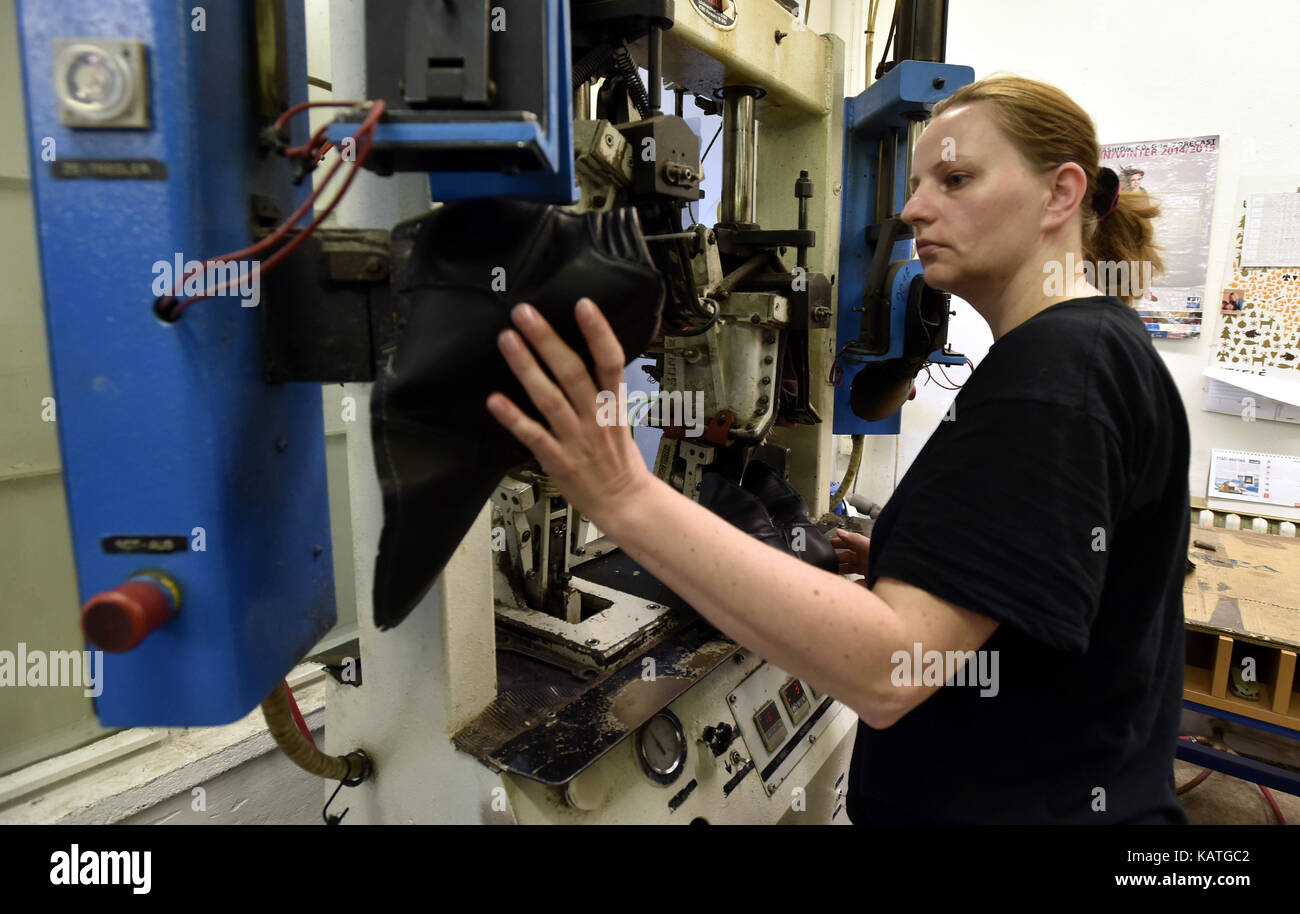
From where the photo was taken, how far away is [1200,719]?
90.0 inches

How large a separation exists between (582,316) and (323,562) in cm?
46

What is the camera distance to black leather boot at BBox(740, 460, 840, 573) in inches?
53.4

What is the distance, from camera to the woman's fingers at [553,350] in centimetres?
54

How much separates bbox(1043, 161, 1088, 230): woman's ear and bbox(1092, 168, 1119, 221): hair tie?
0.06 metres

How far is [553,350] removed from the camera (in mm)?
545

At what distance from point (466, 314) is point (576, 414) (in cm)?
12

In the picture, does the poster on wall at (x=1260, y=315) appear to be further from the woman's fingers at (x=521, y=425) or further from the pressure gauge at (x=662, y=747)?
the woman's fingers at (x=521, y=425)

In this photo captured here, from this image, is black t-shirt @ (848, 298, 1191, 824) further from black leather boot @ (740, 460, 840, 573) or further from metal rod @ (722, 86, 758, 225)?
metal rod @ (722, 86, 758, 225)

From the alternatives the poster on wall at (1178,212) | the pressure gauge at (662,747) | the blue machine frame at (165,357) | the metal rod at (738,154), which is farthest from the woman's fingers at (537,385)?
the poster on wall at (1178,212)

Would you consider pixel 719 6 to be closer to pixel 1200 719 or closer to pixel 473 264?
pixel 473 264

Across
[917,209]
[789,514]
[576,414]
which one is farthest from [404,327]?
[789,514]

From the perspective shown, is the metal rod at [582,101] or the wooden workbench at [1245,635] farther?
the wooden workbench at [1245,635]

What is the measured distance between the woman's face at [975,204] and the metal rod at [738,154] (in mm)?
725
